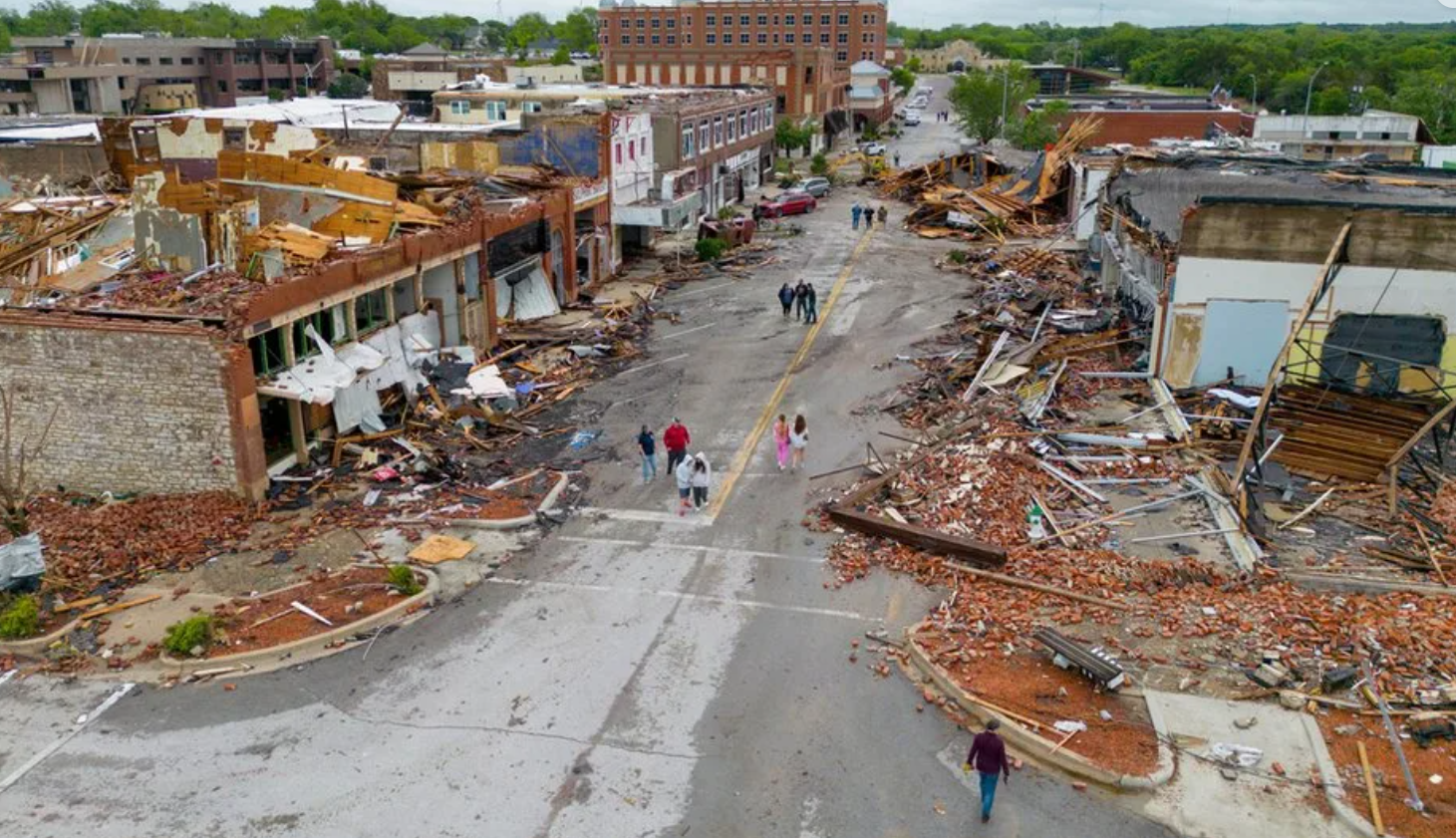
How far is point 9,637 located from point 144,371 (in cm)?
578

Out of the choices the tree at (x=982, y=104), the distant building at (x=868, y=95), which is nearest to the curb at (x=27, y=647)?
the tree at (x=982, y=104)

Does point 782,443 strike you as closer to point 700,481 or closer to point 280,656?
point 700,481

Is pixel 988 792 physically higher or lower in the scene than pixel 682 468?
lower

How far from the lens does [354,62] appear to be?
133 metres

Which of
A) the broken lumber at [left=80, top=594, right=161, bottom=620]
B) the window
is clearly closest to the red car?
the window

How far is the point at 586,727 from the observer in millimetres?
13641

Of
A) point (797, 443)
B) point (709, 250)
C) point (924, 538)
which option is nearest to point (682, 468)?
point (797, 443)

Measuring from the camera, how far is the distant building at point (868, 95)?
108125 millimetres

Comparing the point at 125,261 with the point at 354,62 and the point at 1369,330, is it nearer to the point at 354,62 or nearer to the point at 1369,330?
the point at 1369,330

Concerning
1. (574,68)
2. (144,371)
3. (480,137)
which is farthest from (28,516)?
(574,68)

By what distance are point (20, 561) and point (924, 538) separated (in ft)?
46.9

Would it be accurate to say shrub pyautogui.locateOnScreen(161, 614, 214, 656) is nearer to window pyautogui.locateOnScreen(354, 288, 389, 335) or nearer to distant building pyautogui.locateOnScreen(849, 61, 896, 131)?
window pyautogui.locateOnScreen(354, 288, 389, 335)

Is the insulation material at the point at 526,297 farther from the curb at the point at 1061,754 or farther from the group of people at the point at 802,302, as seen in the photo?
the curb at the point at 1061,754

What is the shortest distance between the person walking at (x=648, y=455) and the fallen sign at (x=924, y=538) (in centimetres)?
392
